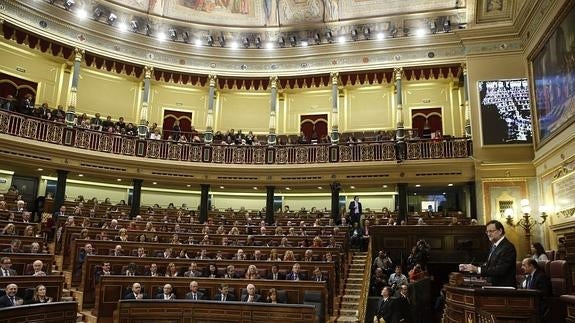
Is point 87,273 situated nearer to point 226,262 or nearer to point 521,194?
point 226,262

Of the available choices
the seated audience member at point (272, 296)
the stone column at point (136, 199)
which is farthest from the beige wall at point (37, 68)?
the seated audience member at point (272, 296)

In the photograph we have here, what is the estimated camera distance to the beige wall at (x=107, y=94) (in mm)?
18328

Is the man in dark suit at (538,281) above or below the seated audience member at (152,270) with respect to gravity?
above

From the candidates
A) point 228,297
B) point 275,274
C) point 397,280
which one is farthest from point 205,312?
point 397,280

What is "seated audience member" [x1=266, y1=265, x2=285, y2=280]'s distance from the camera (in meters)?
9.67

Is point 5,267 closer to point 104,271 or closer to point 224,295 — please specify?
point 104,271

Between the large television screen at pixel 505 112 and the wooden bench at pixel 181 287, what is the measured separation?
8869 millimetres

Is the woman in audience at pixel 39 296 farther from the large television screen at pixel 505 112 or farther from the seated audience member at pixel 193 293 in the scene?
the large television screen at pixel 505 112

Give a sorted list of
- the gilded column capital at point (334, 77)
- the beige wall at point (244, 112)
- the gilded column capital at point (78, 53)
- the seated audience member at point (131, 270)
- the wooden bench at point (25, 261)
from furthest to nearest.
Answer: the beige wall at point (244, 112), the gilded column capital at point (334, 77), the gilded column capital at point (78, 53), the seated audience member at point (131, 270), the wooden bench at point (25, 261)

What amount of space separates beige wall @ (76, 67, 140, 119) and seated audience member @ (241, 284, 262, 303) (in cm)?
1262

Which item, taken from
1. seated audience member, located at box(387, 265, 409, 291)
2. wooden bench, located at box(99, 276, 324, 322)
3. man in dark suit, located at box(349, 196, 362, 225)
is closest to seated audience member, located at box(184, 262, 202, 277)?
wooden bench, located at box(99, 276, 324, 322)

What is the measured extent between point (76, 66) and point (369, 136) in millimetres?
11049

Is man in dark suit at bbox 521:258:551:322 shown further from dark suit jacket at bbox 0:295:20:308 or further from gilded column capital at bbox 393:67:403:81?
gilded column capital at bbox 393:67:403:81

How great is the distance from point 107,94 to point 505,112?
47.0ft
